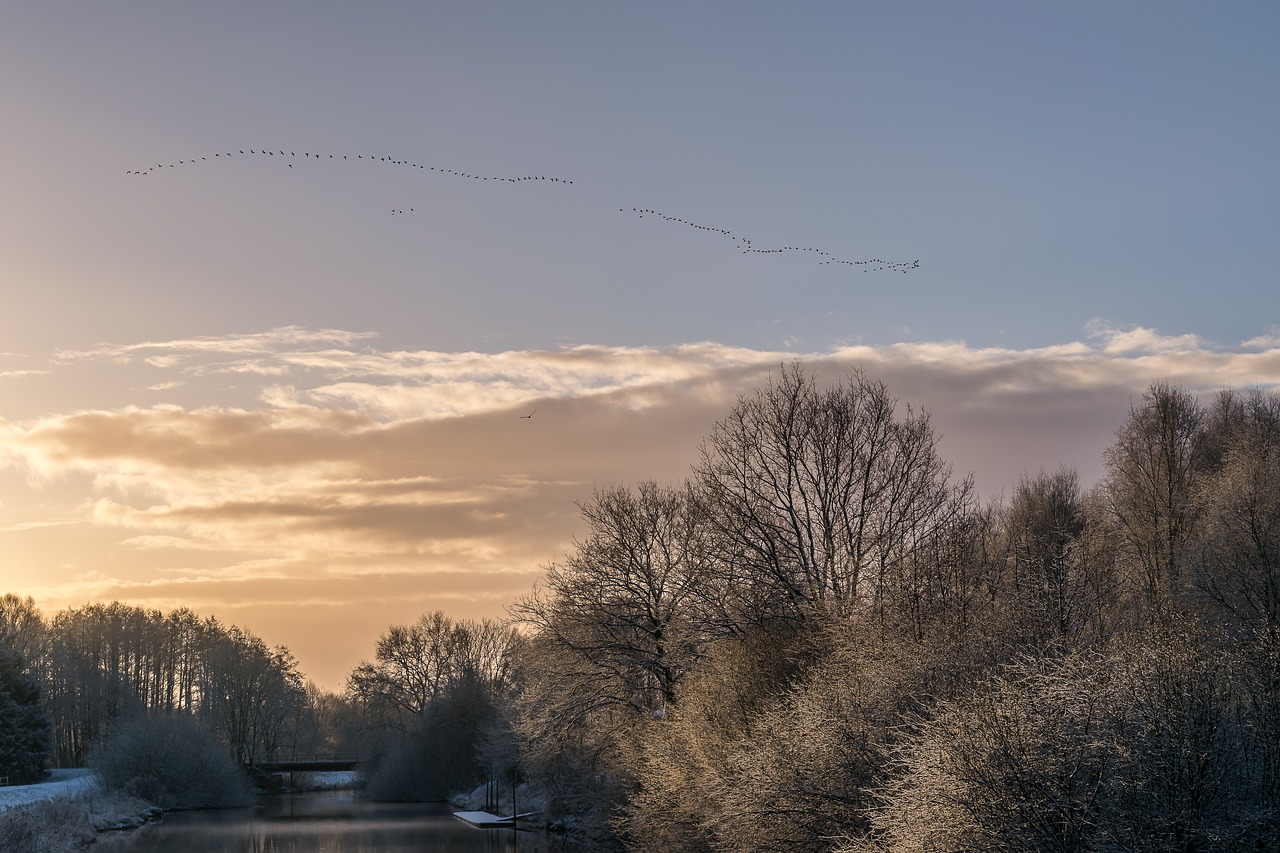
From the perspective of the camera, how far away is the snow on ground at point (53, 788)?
2167 inches

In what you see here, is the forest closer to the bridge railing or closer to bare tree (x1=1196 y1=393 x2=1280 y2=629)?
bare tree (x1=1196 y1=393 x2=1280 y2=629)

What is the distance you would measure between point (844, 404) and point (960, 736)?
21969 mm

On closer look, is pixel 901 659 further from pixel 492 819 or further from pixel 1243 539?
pixel 492 819

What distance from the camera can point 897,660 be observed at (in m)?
23.4

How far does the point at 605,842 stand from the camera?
4431 cm

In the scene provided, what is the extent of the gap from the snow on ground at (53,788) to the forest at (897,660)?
310 cm

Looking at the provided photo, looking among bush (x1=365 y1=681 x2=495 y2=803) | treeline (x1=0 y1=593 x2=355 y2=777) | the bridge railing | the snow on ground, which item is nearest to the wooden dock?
bush (x1=365 y1=681 x2=495 y2=803)

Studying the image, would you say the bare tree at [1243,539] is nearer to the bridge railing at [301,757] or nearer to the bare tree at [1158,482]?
the bare tree at [1158,482]

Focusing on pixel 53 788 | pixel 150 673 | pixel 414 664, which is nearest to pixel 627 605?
pixel 53 788

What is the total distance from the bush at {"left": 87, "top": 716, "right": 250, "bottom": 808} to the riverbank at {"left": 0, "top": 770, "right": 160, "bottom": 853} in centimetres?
164

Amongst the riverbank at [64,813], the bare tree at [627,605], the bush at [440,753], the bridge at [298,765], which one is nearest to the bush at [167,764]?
the riverbank at [64,813]

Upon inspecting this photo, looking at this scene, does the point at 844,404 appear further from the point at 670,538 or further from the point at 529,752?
the point at 529,752

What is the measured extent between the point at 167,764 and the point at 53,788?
9835mm

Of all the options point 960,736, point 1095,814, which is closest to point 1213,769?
point 1095,814
